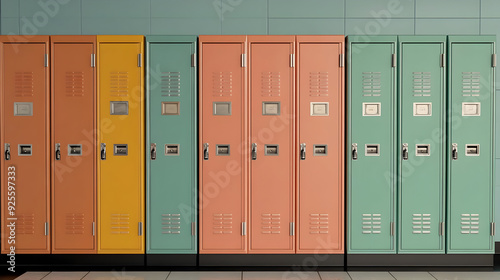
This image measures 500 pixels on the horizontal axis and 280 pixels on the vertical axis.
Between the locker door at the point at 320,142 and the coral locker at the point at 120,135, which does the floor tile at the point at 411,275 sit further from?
the coral locker at the point at 120,135

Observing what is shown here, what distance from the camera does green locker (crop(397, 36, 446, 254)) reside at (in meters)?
4.08

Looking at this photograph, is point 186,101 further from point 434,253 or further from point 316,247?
point 434,253

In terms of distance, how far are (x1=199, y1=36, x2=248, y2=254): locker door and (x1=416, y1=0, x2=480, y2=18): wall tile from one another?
2.25 meters

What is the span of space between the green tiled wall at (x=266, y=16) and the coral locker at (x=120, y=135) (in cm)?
76

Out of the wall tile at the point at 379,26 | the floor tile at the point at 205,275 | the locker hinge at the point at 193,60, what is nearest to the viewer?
the floor tile at the point at 205,275

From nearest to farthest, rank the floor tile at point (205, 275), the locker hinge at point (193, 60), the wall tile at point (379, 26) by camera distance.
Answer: the floor tile at point (205, 275) < the locker hinge at point (193, 60) < the wall tile at point (379, 26)

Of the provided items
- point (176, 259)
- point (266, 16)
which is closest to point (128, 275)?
point (176, 259)

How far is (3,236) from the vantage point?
4082 mm

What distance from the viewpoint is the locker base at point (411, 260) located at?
162 inches

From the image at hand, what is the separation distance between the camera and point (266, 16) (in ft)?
15.4

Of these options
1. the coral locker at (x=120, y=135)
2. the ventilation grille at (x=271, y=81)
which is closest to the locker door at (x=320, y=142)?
the ventilation grille at (x=271, y=81)

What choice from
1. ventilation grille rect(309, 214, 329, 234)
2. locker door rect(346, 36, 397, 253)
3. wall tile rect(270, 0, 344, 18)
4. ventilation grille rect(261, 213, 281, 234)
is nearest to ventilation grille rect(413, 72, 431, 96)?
locker door rect(346, 36, 397, 253)

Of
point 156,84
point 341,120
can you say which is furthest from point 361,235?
point 156,84

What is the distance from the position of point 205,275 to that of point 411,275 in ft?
6.66
